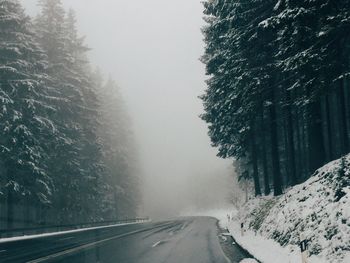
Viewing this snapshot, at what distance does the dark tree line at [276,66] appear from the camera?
15523 mm

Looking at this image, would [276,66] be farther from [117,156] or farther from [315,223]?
[117,156]

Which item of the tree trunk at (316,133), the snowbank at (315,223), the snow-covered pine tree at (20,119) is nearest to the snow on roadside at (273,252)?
the snowbank at (315,223)

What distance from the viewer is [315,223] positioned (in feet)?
38.9

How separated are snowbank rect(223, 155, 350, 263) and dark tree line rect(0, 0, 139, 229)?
16566 mm

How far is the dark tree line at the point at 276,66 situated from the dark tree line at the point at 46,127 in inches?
460

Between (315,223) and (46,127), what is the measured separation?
71.8ft

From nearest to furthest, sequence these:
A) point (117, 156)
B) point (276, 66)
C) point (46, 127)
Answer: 1. point (276, 66)
2. point (46, 127)
3. point (117, 156)

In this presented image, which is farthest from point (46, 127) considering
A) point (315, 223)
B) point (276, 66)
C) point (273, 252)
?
point (315, 223)

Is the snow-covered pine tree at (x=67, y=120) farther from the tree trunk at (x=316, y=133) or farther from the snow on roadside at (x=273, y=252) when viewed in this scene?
the snow on roadside at (x=273, y=252)

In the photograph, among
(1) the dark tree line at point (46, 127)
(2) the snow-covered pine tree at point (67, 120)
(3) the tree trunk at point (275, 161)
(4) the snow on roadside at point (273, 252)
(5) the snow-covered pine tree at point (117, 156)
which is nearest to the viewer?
(4) the snow on roadside at point (273, 252)

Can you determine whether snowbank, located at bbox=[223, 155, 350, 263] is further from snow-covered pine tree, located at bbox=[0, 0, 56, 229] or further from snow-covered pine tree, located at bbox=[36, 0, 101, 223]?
snow-covered pine tree, located at bbox=[36, 0, 101, 223]

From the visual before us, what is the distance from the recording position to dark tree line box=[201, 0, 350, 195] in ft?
50.9

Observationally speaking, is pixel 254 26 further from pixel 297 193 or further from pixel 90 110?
pixel 90 110

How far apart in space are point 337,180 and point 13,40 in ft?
76.1
